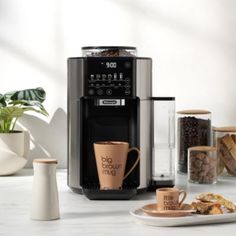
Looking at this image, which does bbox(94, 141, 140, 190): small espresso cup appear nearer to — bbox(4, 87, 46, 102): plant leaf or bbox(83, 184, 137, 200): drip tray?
bbox(83, 184, 137, 200): drip tray

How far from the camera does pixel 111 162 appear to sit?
5.38 feet

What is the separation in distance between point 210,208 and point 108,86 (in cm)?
43

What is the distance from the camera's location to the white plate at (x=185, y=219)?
1380 mm

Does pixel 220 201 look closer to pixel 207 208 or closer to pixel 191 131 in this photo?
pixel 207 208

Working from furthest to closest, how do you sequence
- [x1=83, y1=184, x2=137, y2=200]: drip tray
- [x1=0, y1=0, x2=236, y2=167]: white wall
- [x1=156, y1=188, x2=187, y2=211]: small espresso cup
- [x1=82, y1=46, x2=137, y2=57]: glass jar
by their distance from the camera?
1. [x1=0, y1=0, x2=236, y2=167]: white wall
2. [x1=82, y1=46, x2=137, y2=57]: glass jar
3. [x1=83, y1=184, x2=137, y2=200]: drip tray
4. [x1=156, y1=188, x2=187, y2=211]: small espresso cup

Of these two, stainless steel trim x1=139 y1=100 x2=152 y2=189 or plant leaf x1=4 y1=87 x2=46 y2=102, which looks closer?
stainless steel trim x1=139 y1=100 x2=152 y2=189

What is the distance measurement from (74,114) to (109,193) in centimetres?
24

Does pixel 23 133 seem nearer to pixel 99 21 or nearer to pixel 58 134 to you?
pixel 58 134

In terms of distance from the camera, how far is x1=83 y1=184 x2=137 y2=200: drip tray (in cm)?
162

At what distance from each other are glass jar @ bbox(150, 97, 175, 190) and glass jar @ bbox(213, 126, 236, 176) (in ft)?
0.52

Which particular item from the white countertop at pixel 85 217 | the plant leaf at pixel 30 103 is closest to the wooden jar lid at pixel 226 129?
the white countertop at pixel 85 217

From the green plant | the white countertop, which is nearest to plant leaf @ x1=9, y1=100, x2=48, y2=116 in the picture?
the green plant

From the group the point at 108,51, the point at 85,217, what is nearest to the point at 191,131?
the point at 108,51

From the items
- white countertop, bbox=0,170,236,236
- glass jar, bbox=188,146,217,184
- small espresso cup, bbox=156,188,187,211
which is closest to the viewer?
white countertop, bbox=0,170,236,236
